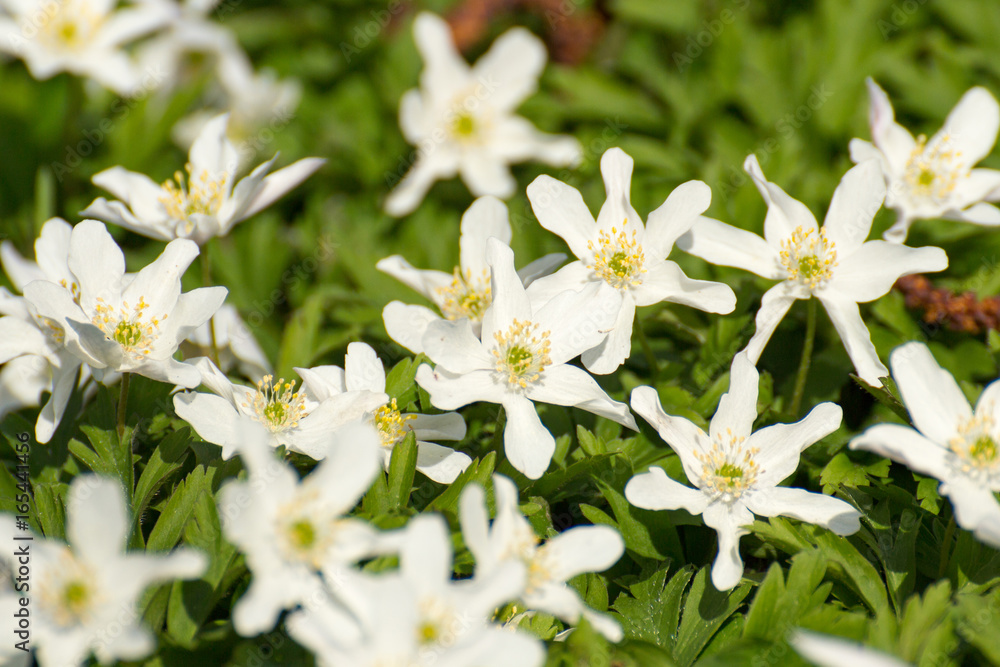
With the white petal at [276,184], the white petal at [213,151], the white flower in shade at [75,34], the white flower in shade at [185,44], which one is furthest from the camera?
the white flower in shade at [185,44]

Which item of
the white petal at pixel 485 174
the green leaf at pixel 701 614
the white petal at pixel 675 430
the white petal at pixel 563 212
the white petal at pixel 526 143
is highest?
the white petal at pixel 563 212

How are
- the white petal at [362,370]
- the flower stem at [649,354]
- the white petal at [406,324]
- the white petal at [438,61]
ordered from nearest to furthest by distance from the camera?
1. the white petal at [362,370]
2. the white petal at [406,324]
3. the flower stem at [649,354]
4. the white petal at [438,61]

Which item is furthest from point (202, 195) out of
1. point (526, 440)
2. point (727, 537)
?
point (727, 537)

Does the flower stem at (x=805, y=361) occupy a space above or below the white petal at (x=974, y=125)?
below

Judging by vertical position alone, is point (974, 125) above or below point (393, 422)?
above

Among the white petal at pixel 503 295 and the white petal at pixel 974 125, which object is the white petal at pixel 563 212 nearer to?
the white petal at pixel 503 295

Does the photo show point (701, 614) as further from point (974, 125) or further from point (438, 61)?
point (438, 61)

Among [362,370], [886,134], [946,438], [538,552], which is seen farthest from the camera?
[886,134]

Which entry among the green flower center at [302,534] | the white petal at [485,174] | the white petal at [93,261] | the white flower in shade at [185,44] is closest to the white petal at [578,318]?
the green flower center at [302,534]
